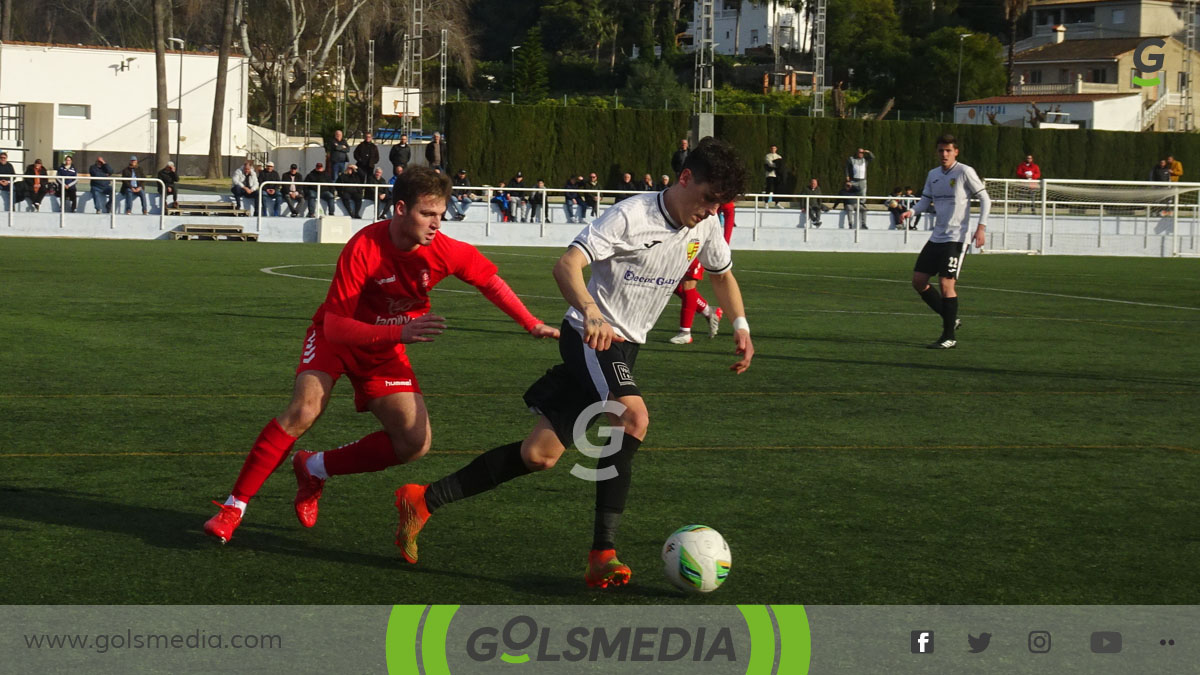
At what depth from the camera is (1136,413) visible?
953 cm

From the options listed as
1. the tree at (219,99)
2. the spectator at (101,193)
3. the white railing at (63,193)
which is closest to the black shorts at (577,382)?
the white railing at (63,193)

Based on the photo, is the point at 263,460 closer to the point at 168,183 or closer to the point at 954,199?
the point at 954,199

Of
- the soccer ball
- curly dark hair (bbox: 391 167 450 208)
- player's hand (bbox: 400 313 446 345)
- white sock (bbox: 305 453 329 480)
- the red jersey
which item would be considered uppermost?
curly dark hair (bbox: 391 167 450 208)

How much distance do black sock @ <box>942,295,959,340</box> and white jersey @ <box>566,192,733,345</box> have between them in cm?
816

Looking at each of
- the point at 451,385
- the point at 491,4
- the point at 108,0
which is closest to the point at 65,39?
the point at 108,0

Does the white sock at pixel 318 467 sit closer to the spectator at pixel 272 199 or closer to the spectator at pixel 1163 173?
the spectator at pixel 272 199

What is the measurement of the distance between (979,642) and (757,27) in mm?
121986

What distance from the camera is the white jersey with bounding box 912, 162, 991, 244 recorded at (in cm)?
1384

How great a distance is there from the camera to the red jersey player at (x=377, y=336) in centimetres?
547

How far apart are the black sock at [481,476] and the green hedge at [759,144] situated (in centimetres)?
3527

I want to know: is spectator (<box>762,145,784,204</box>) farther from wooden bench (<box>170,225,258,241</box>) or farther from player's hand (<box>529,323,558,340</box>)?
player's hand (<box>529,323,558,340</box>)

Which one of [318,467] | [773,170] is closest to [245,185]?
[773,170]

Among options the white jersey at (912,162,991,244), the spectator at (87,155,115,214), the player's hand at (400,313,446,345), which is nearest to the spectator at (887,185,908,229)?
the spectator at (87,155,115,214)

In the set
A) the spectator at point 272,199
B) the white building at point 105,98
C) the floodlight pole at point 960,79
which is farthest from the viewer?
the floodlight pole at point 960,79
